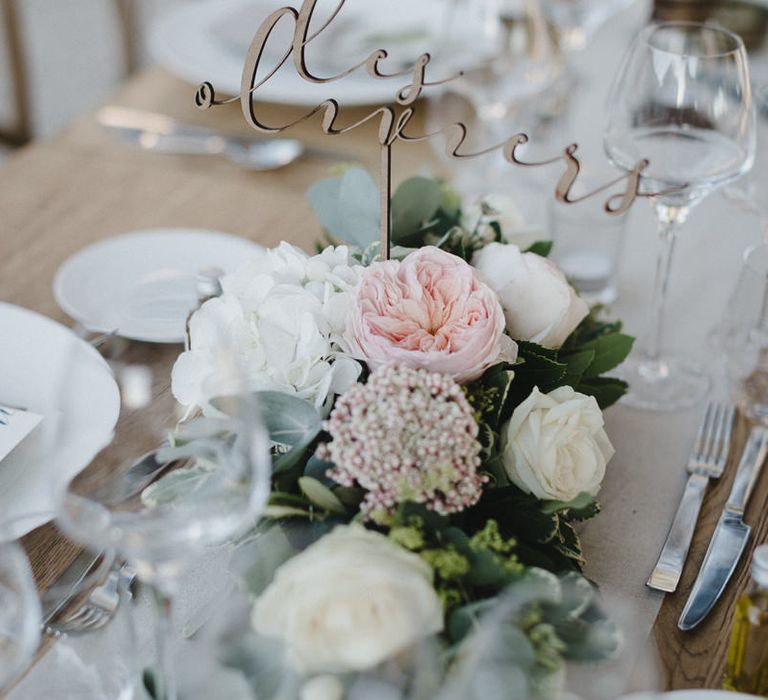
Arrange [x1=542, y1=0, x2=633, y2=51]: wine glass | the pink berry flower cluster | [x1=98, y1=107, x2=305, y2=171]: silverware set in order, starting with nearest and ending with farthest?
the pink berry flower cluster
[x1=98, y1=107, x2=305, y2=171]: silverware set
[x1=542, y1=0, x2=633, y2=51]: wine glass

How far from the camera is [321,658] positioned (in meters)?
0.50

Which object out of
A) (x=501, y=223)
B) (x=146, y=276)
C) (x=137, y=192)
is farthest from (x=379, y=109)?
(x=137, y=192)

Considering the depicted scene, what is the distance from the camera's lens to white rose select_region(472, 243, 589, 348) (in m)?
0.76

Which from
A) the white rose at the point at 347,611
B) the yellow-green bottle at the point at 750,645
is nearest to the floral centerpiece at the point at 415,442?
the white rose at the point at 347,611

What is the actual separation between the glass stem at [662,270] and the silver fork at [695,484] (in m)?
0.09

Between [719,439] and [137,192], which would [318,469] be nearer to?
[719,439]

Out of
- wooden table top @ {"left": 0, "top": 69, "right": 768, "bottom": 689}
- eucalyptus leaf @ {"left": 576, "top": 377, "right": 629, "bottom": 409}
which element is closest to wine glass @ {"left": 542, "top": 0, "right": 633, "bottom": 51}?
wooden table top @ {"left": 0, "top": 69, "right": 768, "bottom": 689}

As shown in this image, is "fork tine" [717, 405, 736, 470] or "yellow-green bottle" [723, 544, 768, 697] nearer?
"yellow-green bottle" [723, 544, 768, 697]

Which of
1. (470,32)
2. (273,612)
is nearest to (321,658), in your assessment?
(273,612)

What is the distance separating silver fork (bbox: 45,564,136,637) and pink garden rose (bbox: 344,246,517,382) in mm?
220

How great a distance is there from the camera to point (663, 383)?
3.27 feet

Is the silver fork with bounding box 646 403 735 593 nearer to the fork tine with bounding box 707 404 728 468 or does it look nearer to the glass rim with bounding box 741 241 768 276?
the fork tine with bounding box 707 404 728 468

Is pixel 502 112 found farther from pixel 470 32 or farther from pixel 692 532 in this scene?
pixel 692 532

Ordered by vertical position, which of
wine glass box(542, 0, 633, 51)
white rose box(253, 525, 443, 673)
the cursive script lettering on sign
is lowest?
white rose box(253, 525, 443, 673)
